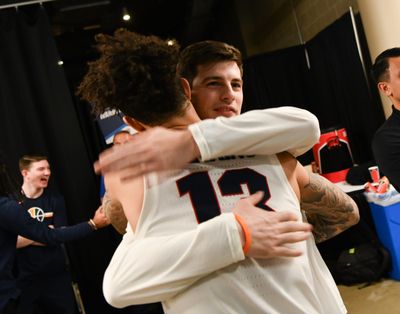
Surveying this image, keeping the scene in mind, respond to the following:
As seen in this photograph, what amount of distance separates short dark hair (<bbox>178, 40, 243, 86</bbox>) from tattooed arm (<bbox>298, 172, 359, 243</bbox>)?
0.66 metres

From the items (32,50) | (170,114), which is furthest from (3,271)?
(32,50)

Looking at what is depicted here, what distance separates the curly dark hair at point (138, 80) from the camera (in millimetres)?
993

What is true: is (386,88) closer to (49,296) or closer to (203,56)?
(203,56)

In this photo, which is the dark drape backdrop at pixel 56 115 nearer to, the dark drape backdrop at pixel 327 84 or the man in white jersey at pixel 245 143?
the dark drape backdrop at pixel 327 84

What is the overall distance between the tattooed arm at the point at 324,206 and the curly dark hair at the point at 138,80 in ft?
1.24

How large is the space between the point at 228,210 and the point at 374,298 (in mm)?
3147

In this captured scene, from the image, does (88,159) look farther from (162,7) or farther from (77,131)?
(162,7)

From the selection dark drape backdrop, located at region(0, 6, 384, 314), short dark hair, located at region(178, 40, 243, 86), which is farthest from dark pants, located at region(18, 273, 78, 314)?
short dark hair, located at region(178, 40, 243, 86)

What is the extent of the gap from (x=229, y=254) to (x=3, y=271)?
5.87 feet

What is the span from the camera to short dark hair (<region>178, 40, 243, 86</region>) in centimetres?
166

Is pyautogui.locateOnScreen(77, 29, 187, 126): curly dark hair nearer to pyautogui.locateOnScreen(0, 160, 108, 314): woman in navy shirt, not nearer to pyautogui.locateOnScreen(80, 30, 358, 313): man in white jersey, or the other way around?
pyautogui.locateOnScreen(80, 30, 358, 313): man in white jersey

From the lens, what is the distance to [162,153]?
0.89 m

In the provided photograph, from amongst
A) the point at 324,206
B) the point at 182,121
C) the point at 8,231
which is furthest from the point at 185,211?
the point at 8,231

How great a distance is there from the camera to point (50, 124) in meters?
4.42
